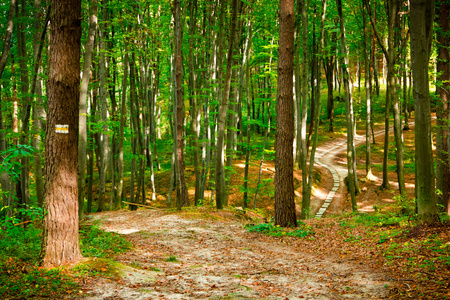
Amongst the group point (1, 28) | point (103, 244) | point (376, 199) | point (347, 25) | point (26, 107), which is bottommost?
point (376, 199)

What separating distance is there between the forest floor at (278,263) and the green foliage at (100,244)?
0.28 m

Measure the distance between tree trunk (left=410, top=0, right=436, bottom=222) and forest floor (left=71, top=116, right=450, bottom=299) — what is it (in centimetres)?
67

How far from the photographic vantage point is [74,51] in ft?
14.4

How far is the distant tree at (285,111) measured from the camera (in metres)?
8.62

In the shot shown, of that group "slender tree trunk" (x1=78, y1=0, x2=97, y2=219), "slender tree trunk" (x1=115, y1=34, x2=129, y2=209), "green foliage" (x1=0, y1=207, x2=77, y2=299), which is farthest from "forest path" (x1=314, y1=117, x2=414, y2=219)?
"green foliage" (x1=0, y1=207, x2=77, y2=299)

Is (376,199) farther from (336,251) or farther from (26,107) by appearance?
(26,107)

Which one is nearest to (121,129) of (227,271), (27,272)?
(227,271)

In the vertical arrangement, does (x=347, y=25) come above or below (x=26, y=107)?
above

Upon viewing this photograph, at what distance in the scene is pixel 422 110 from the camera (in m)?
6.20

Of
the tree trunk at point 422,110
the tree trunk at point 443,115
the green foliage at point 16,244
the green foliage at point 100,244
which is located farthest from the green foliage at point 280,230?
the green foliage at point 16,244

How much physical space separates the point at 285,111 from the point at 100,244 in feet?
18.6

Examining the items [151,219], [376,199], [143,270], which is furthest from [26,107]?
[376,199]

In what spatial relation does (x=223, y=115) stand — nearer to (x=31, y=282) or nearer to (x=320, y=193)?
(x=31, y=282)

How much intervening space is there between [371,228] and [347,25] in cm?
2384
